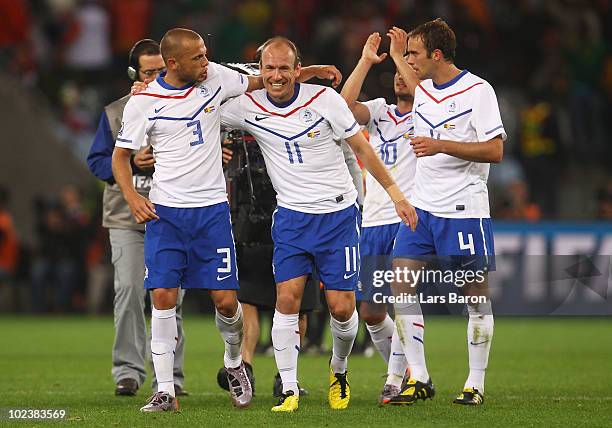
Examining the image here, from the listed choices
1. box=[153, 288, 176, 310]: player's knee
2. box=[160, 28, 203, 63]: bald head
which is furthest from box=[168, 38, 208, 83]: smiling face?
box=[153, 288, 176, 310]: player's knee

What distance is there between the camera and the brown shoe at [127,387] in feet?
31.0

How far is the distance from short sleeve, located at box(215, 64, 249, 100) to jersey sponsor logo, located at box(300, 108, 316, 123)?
1.44ft

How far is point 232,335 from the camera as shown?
8594 millimetres

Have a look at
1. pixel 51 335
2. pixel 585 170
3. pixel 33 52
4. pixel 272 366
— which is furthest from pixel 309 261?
pixel 33 52

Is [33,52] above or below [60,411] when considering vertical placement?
above

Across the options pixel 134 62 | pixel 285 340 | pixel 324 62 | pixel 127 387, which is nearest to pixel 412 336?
pixel 285 340

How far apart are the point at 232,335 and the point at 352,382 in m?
2.07

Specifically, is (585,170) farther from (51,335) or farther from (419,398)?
(419,398)

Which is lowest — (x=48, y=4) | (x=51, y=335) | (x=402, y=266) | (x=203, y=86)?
(x=51, y=335)

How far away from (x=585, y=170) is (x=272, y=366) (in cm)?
991

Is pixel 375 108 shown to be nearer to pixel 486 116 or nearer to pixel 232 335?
pixel 486 116

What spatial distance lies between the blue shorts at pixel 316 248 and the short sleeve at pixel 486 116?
105cm

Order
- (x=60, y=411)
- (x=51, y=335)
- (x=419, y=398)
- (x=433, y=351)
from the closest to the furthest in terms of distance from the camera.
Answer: (x=60, y=411)
(x=419, y=398)
(x=433, y=351)
(x=51, y=335)

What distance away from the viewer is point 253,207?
31.7ft
